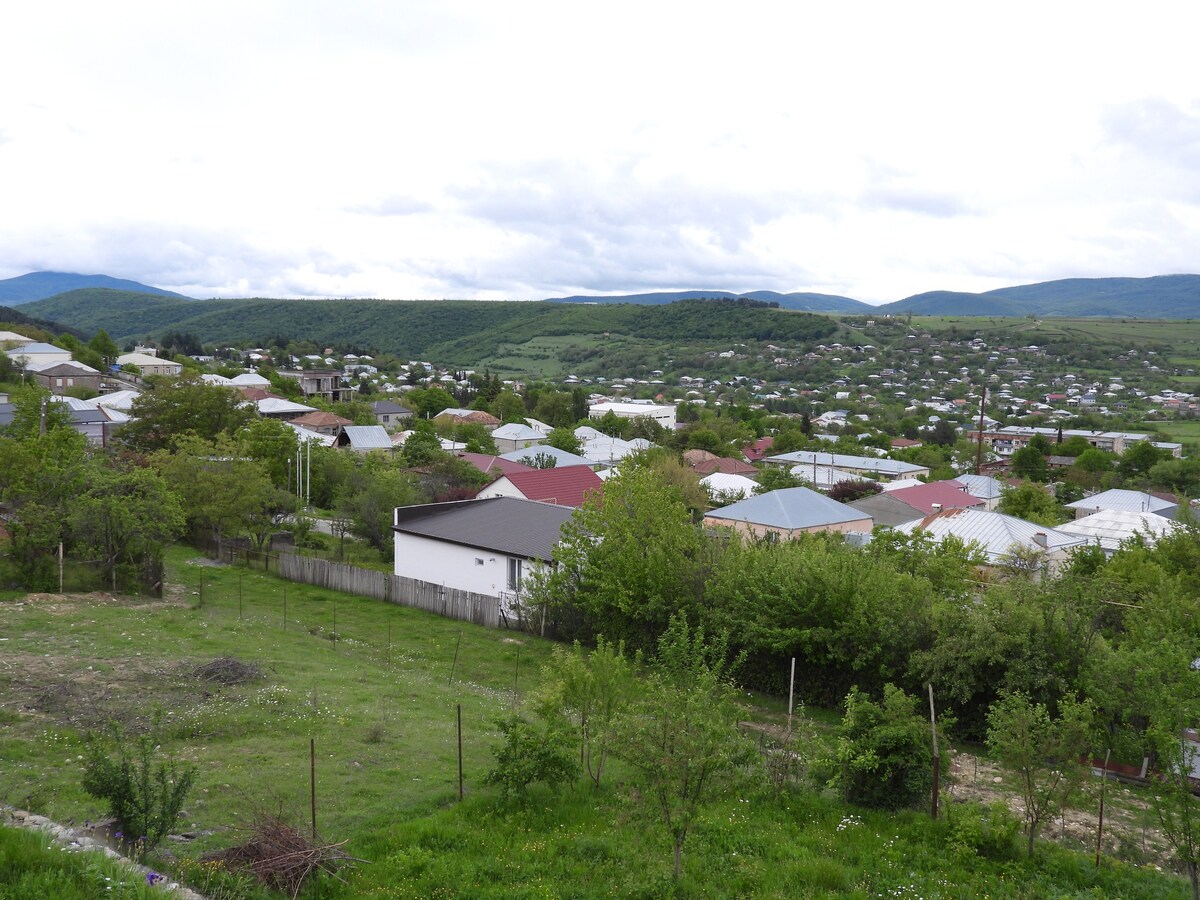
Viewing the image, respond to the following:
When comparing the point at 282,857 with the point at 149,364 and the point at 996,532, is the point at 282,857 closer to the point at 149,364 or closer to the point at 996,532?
the point at 996,532

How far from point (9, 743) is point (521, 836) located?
24.6ft

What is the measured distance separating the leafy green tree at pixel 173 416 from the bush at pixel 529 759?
37568 mm

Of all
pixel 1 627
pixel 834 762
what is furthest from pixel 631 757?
pixel 1 627

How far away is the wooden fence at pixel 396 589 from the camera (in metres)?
23.4

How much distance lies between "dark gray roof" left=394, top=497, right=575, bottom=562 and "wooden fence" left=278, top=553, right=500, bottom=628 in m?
1.87

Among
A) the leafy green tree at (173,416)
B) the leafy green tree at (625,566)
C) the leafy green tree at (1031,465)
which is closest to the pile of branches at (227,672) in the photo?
the leafy green tree at (625,566)

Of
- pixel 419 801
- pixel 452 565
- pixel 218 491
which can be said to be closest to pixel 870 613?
pixel 419 801

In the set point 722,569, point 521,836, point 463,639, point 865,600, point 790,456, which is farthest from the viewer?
point 790,456

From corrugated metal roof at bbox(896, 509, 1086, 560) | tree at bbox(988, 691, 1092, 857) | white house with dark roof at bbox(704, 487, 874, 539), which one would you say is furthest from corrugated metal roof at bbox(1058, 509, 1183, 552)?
tree at bbox(988, 691, 1092, 857)

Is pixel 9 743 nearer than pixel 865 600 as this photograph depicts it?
Yes

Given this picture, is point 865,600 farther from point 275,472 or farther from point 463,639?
point 275,472

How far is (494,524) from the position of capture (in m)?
27.2

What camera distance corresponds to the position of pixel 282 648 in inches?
738

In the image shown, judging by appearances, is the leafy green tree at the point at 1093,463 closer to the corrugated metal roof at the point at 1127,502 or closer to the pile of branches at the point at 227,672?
the corrugated metal roof at the point at 1127,502
